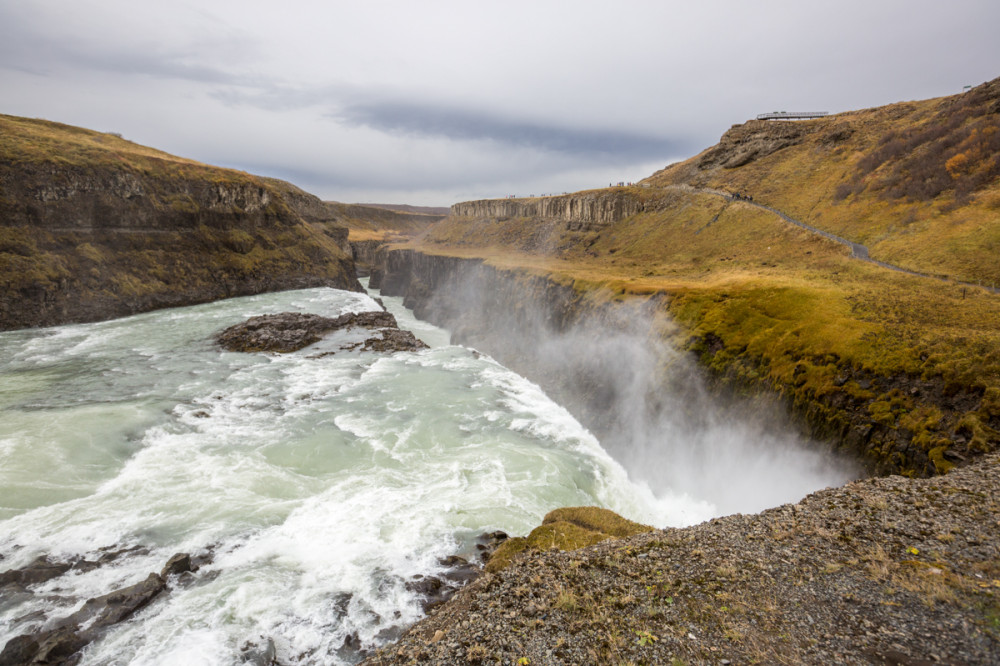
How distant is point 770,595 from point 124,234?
273 feet

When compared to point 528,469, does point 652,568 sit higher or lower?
higher

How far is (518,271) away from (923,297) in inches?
1669

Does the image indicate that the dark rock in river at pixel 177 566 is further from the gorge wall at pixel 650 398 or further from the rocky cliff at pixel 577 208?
the rocky cliff at pixel 577 208

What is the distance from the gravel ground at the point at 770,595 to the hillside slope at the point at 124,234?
6452 centimetres

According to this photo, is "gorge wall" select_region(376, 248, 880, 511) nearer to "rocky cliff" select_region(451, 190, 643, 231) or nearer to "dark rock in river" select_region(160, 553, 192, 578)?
"dark rock in river" select_region(160, 553, 192, 578)

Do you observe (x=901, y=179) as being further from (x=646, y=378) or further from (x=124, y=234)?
(x=124, y=234)

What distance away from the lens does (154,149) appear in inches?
3772

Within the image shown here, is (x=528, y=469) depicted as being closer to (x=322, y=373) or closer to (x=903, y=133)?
(x=322, y=373)

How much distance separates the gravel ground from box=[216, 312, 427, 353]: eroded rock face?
36.7m

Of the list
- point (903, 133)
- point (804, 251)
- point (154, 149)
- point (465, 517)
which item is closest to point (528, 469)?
point (465, 517)

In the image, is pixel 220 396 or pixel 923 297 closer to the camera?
pixel 923 297

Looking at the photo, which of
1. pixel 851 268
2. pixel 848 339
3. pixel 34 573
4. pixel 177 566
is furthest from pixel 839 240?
pixel 34 573

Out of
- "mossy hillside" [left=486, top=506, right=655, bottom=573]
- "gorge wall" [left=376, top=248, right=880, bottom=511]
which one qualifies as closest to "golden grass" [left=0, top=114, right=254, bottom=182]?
"gorge wall" [left=376, top=248, right=880, bottom=511]

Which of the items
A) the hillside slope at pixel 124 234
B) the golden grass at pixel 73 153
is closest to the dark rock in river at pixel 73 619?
the hillside slope at pixel 124 234
